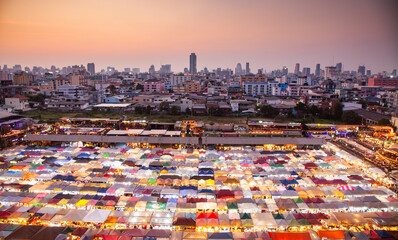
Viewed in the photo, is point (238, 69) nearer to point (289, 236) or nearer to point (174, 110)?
point (174, 110)

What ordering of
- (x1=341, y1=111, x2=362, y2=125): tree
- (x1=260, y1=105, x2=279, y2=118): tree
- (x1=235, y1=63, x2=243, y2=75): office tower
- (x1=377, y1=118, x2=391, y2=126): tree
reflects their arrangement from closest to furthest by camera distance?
(x1=377, y1=118, x2=391, y2=126): tree → (x1=341, y1=111, x2=362, y2=125): tree → (x1=260, y1=105, x2=279, y2=118): tree → (x1=235, y1=63, x2=243, y2=75): office tower

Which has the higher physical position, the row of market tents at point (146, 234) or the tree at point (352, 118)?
the tree at point (352, 118)

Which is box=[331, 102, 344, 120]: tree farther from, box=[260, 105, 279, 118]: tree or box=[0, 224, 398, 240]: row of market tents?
box=[0, 224, 398, 240]: row of market tents

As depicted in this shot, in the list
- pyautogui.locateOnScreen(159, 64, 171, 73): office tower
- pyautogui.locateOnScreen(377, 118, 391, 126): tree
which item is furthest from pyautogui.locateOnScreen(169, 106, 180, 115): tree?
pyautogui.locateOnScreen(159, 64, 171, 73): office tower

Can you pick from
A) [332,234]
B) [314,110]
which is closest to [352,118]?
[314,110]

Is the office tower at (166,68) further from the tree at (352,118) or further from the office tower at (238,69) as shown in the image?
the tree at (352,118)

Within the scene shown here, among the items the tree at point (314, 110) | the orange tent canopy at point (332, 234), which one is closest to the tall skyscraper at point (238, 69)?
the tree at point (314, 110)

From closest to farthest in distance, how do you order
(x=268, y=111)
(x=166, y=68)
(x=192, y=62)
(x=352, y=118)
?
(x=352, y=118), (x=268, y=111), (x=192, y=62), (x=166, y=68)

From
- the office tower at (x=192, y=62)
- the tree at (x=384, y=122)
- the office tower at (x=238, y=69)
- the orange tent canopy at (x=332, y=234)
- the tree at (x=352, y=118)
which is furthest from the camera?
the office tower at (x=238, y=69)

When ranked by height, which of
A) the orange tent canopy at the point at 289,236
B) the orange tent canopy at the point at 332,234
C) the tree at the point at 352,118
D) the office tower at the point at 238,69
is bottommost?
the orange tent canopy at the point at 332,234

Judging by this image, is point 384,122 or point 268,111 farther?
point 268,111

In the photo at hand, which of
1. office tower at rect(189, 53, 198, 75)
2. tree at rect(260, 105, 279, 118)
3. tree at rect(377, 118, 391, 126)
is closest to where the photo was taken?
tree at rect(377, 118, 391, 126)
